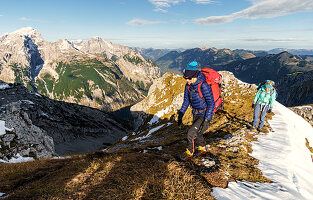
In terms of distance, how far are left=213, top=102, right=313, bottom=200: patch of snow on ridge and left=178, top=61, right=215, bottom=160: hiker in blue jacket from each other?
3.00 meters

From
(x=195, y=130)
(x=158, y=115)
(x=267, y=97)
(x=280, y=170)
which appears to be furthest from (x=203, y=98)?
(x=158, y=115)

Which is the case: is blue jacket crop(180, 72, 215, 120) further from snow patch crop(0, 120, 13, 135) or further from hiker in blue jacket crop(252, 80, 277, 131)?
snow patch crop(0, 120, 13, 135)

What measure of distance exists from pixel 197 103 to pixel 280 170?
600 centimetres

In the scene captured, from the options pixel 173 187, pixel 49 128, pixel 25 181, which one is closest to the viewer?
pixel 173 187

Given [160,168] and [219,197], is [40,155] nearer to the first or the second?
[160,168]

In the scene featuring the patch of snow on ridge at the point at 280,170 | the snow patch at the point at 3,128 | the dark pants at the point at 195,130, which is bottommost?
the snow patch at the point at 3,128

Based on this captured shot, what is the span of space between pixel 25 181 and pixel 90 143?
445ft

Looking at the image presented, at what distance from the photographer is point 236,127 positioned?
54.9 ft

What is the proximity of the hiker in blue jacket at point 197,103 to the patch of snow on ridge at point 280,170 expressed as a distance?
3.00 metres

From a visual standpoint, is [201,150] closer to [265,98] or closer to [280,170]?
[280,170]

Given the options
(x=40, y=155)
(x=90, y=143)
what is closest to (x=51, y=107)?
(x=90, y=143)

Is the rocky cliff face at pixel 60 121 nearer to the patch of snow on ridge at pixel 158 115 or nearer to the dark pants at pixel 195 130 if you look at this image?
the patch of snow on ridge at pixel 158 115

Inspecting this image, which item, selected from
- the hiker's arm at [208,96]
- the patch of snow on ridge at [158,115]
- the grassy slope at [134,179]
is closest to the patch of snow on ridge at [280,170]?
the grassy slope at [134,179]

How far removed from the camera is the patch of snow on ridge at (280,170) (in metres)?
6.31
